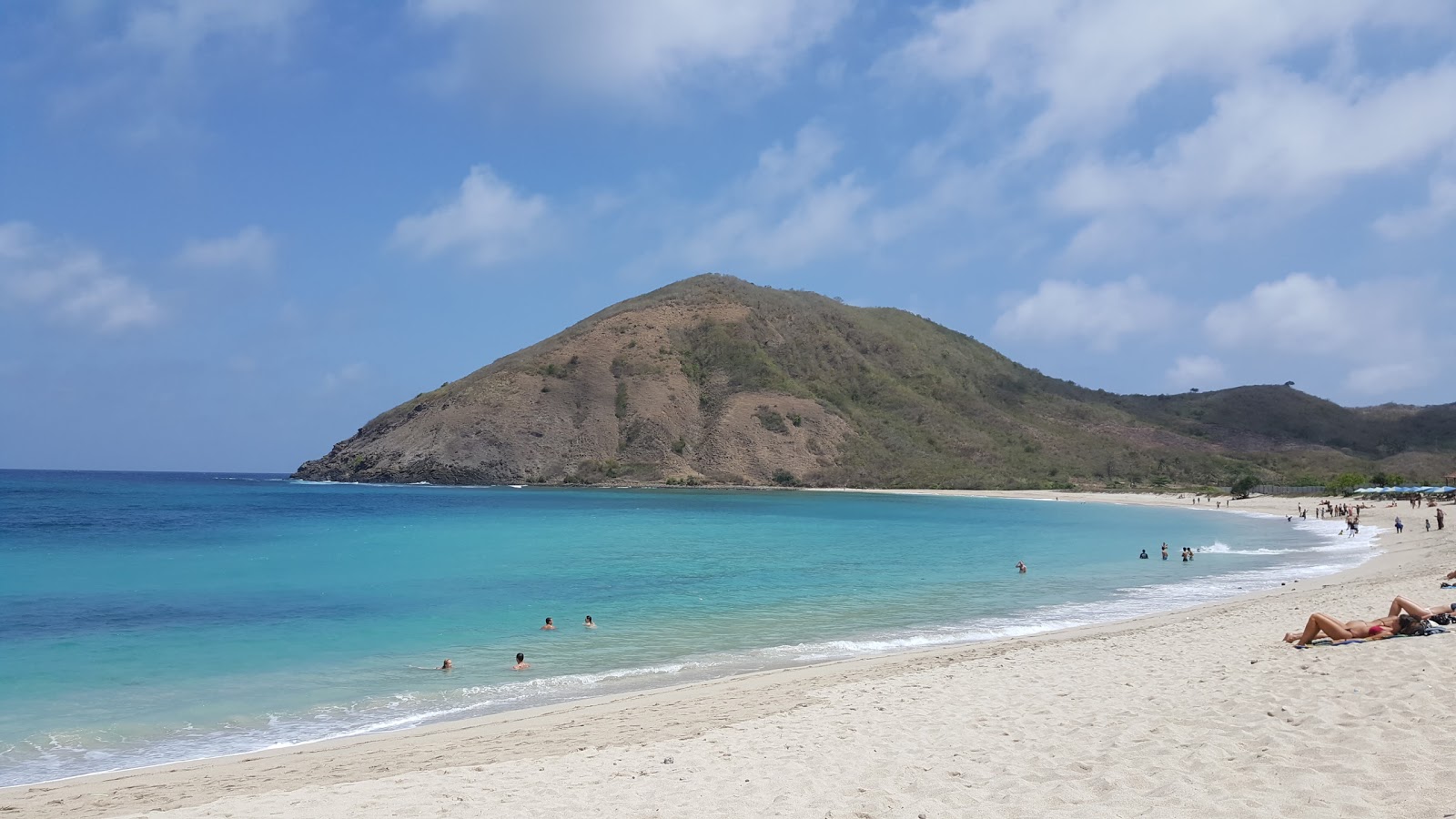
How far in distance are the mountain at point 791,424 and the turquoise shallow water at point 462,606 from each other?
6854 centimetres

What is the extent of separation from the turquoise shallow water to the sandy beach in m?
2.07

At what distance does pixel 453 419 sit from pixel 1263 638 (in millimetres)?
123478

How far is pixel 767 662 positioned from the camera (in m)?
15.8

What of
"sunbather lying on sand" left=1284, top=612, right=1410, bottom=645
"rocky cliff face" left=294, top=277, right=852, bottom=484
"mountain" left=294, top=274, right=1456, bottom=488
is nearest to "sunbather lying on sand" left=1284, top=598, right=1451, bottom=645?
"sunbather lying on sand" left=1284, top=612, right=1410, bottom=645

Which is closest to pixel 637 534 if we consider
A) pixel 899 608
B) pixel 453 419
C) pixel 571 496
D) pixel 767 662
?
pixel 899 608

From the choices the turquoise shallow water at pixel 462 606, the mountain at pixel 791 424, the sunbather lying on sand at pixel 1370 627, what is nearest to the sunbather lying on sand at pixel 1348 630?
the sunbather lying on sand at pixel 1370 627

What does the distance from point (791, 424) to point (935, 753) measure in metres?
117

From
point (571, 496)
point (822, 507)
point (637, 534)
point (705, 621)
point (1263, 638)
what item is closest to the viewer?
point (1263, 638)

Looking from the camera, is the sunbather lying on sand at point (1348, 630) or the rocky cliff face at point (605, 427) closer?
the sunbather lying on sand at point (1348, 630)

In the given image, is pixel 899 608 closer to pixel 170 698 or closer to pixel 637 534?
pixel 170 698

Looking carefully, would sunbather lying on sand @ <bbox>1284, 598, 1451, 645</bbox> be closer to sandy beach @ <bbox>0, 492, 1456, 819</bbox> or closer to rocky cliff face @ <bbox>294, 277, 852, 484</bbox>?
sandy beach @ <bbox>0, 492, 1456, 819</bbox>

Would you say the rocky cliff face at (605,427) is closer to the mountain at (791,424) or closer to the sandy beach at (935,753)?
the mountain at (791,424)

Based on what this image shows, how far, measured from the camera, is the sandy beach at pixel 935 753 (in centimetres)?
632

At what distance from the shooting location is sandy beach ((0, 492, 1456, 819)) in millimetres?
6324
